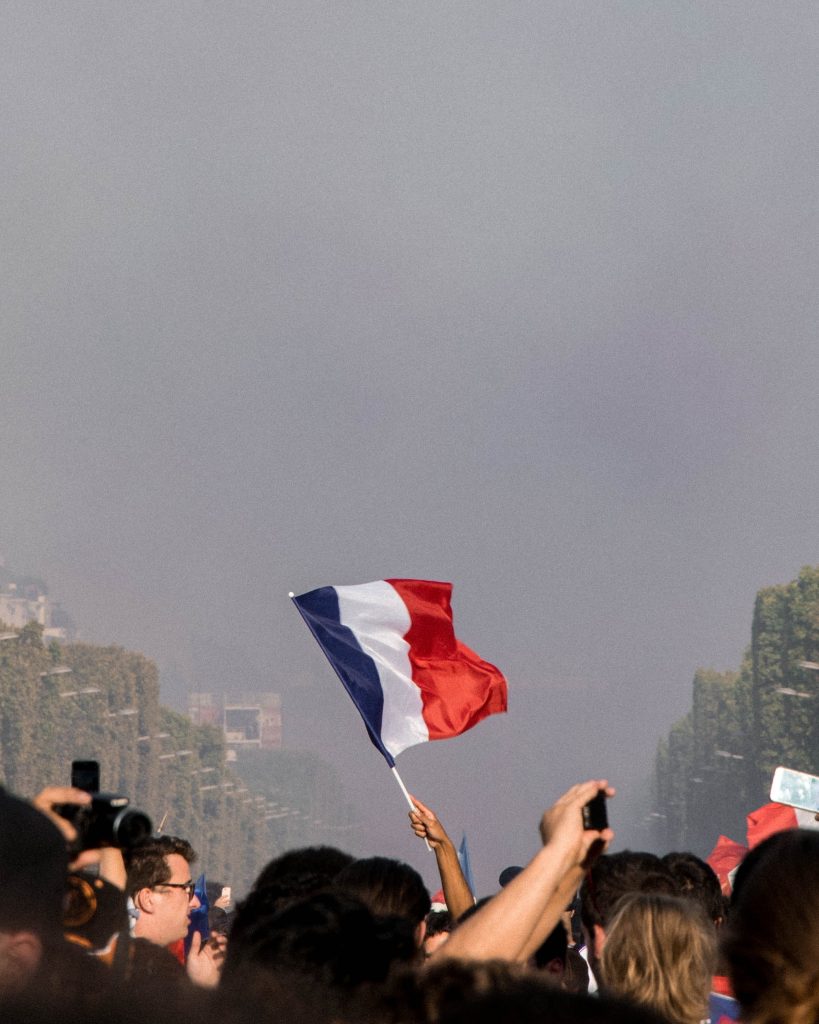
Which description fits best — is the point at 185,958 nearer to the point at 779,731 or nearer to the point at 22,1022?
the point at 22,1022

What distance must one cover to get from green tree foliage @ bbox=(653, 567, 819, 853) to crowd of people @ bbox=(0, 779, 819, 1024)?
59308 millimetres

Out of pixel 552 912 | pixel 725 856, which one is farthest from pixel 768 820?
pixel 552 912

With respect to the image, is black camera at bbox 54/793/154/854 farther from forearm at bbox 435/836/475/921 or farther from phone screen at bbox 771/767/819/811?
phone screen at bbox 771/767/819/811

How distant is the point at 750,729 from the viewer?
3462 inches

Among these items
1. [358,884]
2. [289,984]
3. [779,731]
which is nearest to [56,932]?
[289,984]

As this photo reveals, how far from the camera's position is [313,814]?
178 m

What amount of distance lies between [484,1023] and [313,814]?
7071 inches

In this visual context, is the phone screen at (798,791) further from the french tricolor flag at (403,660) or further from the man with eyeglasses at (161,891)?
the french tricolor flag at (403,660)

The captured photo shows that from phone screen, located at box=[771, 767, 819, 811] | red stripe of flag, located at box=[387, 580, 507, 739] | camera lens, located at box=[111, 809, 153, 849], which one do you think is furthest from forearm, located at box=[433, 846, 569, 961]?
red stripe of flag, located at box=[387, 580, 507, 739]

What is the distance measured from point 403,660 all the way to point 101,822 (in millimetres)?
6704

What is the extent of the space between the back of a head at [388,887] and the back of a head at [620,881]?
61cm

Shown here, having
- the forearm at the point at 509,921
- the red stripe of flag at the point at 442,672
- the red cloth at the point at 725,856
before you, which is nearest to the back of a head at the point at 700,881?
the forearm at the point at 509,921

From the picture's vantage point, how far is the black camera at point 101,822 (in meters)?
2.90

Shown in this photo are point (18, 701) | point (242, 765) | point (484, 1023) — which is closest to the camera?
point (484, 1023)
